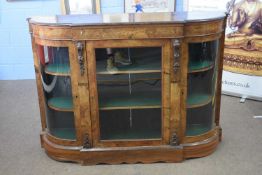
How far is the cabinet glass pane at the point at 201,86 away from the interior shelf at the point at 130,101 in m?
0.25

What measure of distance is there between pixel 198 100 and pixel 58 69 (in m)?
1.04

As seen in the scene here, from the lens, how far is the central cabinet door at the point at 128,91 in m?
2.22

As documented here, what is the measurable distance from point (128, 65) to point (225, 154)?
3.34 feet

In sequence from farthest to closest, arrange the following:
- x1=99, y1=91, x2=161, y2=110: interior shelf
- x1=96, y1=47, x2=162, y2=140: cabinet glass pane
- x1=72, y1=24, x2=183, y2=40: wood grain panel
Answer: x1=99, y1=91, x2=161, y2=110: interior shelf
x1=96, y1=47, x2=162, y2=140: cabinet glass pane
x1=72, y1=24, x2=183, y2=40: wood grain panel

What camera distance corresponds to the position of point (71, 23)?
7.09 ft

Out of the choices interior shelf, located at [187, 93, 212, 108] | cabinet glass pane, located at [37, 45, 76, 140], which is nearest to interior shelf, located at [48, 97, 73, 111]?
cabinet glass pane, located at [37, 45, 76, 140]

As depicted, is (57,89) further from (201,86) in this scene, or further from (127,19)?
(201,86)

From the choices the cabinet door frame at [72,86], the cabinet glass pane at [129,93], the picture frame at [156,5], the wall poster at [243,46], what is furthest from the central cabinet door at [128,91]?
the picture frame at [156,5]

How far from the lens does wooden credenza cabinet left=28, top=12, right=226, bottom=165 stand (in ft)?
7.14

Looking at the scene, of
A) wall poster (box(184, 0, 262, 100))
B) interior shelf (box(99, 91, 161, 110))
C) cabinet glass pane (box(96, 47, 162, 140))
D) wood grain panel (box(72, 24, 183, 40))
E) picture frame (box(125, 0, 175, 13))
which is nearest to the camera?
wood grain panel (box(72, 24, 183, 40))

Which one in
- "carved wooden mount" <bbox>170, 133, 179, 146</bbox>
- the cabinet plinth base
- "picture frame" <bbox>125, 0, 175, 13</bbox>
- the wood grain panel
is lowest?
the cabinet plinth base

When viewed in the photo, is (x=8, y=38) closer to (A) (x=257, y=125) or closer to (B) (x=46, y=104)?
(B) (x=46, y=104)

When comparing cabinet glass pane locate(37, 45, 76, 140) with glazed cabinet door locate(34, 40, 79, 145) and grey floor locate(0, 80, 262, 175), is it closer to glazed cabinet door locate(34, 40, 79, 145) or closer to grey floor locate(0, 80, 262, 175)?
glazed cabinet door locate(34, 40, 79, 145)

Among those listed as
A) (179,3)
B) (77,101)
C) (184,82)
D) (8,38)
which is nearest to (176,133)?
(184,82)
